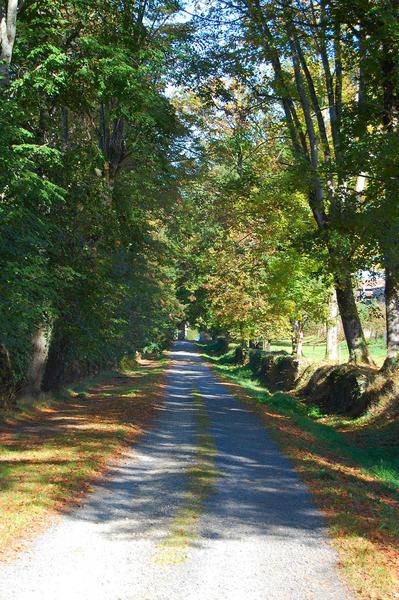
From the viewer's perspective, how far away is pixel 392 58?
12102 millimetres

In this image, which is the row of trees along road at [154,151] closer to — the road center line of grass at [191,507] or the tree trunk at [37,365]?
the tree trunk at [37,365]

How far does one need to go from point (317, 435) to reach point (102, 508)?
8795 millimetres

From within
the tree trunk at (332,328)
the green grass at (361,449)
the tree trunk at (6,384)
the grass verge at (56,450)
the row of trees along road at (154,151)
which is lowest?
the green grass at (361,449)

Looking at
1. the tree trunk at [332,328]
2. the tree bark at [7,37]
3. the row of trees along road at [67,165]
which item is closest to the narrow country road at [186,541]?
the row of trees along road at [67,165]

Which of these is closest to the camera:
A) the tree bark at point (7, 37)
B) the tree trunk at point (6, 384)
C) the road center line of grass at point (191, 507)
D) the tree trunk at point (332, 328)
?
the road center line of grass at point (191, 507)

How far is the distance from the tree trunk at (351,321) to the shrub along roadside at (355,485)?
2.72 metres

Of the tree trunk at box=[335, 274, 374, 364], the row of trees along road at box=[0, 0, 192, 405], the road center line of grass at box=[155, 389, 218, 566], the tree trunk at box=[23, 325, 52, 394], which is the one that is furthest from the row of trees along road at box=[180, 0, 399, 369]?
the tree trunk at box=[23, 325, 52, 394]

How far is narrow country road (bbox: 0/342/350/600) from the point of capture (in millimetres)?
Result: 4676

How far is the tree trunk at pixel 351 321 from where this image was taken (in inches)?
754

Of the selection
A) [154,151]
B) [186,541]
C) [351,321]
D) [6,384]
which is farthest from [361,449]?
[154,151]

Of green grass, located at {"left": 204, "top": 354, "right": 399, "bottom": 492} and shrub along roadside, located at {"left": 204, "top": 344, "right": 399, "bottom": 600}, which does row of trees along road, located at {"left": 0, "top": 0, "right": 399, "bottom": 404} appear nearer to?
green grass, located at {"left": 204, "top": 354, "right": 399, "bottom": 492}

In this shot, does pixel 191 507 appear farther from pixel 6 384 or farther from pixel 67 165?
pixel 67 165

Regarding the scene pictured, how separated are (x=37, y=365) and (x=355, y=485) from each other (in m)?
11.7

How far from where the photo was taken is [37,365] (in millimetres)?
17938
